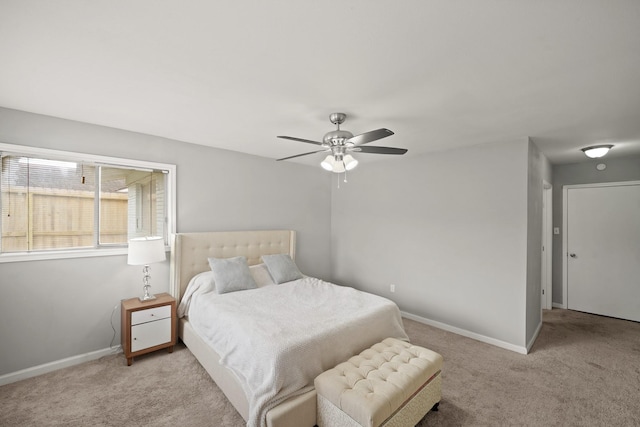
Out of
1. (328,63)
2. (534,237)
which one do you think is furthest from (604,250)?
(328,63)

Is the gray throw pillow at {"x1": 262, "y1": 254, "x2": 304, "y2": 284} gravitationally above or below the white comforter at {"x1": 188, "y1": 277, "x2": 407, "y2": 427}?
above

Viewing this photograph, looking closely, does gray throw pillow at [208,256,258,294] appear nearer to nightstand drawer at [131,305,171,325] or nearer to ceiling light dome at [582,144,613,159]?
nightstand drawer at [131,305,171,325]

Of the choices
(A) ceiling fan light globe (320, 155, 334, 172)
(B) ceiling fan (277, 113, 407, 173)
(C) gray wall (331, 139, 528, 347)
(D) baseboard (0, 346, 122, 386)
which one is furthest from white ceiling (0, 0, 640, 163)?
(D) baseboard (0, 346, 122, 386)

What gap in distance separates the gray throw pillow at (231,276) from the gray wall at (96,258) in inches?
26.5

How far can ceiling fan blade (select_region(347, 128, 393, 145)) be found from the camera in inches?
76.9

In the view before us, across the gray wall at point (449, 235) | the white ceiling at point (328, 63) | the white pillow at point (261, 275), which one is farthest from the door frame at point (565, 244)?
the white pillow at point (261, 275)

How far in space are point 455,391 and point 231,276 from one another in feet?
8.28

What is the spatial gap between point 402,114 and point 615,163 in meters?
4.08

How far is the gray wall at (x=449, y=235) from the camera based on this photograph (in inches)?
126

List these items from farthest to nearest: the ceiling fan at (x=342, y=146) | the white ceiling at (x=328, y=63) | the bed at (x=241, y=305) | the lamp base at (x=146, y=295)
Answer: the lamp base at (x=146, y=295) → the ceiling fan at (x=342, y=146) → the bed at (x=241, y=305) → the white ceiling at (x=328, y=63)

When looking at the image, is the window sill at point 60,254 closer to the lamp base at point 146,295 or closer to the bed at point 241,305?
the lamp base at point 146,295

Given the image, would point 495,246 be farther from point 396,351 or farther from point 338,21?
point 338,21

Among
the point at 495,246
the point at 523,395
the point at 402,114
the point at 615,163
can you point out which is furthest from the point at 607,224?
the point at 402,114

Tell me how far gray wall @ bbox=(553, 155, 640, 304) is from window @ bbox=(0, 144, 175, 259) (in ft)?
19.9
